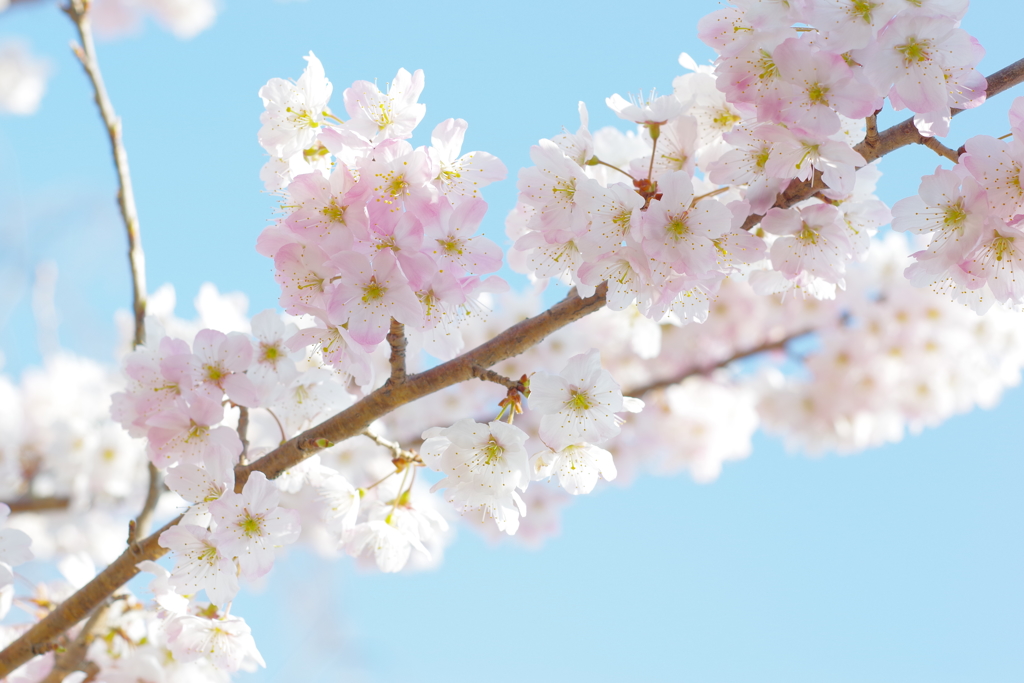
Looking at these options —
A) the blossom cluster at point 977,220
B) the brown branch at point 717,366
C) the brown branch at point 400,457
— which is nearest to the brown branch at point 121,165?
the brown branch at point 400,457

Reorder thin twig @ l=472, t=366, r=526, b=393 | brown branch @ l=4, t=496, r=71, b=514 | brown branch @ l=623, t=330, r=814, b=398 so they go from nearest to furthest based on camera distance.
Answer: thin twig @ l=472, t=366, r=526, b=393, brown branch @ l=4, t=496, r=71, b=514, brown branch @ l=623, t=330, r=814, b=398

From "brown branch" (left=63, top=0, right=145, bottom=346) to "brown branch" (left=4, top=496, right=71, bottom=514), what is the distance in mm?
1654

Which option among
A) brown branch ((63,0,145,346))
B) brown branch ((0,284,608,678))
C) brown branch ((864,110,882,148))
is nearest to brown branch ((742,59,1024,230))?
brown branch ((864,110,882,148))

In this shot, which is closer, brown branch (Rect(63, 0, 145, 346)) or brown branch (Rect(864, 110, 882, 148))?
brown branch (Rect(864, 110, 882, 148))

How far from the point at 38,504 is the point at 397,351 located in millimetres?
2604

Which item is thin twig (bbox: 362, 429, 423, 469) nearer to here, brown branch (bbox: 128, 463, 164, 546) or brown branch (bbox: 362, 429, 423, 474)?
brown branch (bbox: 362, 429, 423, 474)

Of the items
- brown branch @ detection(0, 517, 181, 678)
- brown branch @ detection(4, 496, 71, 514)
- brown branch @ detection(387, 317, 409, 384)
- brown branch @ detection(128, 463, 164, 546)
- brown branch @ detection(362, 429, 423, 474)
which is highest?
brown branch @ detection(4, 496, 71, 514)

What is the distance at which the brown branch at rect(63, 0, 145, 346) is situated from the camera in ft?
6.59

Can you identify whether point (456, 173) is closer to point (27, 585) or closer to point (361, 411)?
point (361, 411)

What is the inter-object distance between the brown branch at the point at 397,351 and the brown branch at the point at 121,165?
90 centimetres

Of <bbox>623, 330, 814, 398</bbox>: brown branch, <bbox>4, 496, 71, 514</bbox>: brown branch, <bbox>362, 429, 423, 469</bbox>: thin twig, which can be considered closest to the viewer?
<bbox>362, 429, 423, 469</bbox>: thin twig

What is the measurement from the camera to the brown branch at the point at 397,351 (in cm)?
142

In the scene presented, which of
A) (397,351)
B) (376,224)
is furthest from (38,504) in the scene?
(376,224)

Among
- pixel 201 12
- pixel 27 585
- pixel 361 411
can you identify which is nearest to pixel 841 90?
pixel 361 411
